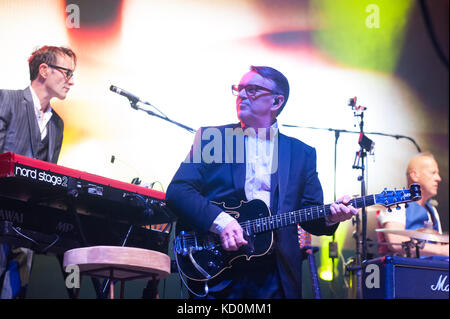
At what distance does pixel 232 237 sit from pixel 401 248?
2269 mm

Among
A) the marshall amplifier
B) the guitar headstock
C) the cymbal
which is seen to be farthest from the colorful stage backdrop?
the guitar headstock

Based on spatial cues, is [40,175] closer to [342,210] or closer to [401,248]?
[342,210]

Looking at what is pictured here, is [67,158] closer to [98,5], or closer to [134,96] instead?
[134,96]

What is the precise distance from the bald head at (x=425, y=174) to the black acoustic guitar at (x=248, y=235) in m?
2.37

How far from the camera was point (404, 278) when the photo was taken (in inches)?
151

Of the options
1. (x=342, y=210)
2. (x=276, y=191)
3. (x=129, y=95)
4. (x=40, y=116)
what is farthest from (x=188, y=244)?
(x=40, y=116)

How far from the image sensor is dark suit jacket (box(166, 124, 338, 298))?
115 inches

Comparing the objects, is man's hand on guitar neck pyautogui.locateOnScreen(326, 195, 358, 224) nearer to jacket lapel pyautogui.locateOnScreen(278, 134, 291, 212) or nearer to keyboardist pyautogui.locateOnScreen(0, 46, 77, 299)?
jacket lapel pyautogui.locateOnScreen(278, 134, 291, 212)

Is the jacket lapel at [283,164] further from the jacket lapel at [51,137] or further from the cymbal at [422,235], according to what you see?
the jacket lapel at [51,137]

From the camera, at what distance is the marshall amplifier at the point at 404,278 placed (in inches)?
149

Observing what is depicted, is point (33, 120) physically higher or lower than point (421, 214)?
higher

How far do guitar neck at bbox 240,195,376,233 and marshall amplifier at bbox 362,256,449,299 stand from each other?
1018 mm

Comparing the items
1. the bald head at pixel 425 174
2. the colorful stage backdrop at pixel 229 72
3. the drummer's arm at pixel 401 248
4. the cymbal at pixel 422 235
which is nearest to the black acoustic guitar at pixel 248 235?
the cymbal at pixel 422 235

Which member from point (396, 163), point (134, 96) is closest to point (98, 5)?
point (134, 96)
